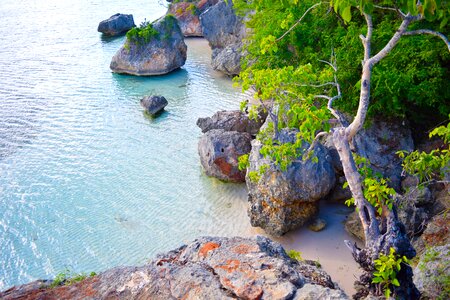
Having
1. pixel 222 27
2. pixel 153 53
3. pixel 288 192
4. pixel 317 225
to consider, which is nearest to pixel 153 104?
pixel 153 53

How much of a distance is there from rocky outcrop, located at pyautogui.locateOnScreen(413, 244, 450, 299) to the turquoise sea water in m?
5.73

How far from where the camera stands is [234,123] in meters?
17.2

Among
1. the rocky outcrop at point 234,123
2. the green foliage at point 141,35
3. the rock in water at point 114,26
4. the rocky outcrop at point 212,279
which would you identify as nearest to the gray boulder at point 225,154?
the rocky outcrop at point 234,123

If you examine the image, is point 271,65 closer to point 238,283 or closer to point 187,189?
point 187,189

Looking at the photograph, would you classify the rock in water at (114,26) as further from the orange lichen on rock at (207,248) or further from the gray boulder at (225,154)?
the orange lichen on rock at (207,248)

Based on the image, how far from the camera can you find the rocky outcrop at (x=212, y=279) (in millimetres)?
4906

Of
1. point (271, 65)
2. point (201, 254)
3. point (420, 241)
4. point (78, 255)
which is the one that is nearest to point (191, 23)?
point (271, 65)

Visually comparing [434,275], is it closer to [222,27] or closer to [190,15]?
[222,27]

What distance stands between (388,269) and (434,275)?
228 cm

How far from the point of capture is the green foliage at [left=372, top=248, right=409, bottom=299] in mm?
6019

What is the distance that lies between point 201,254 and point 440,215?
281 inches

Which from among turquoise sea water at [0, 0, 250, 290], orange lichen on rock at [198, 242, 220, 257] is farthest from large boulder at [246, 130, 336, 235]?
orange lichen on rock at [198, 242, 220, 257]

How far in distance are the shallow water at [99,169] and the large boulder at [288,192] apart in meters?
0.55

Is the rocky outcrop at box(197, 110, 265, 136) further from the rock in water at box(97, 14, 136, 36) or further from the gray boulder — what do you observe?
the rock in water at box(97, 14, 136, 36)
